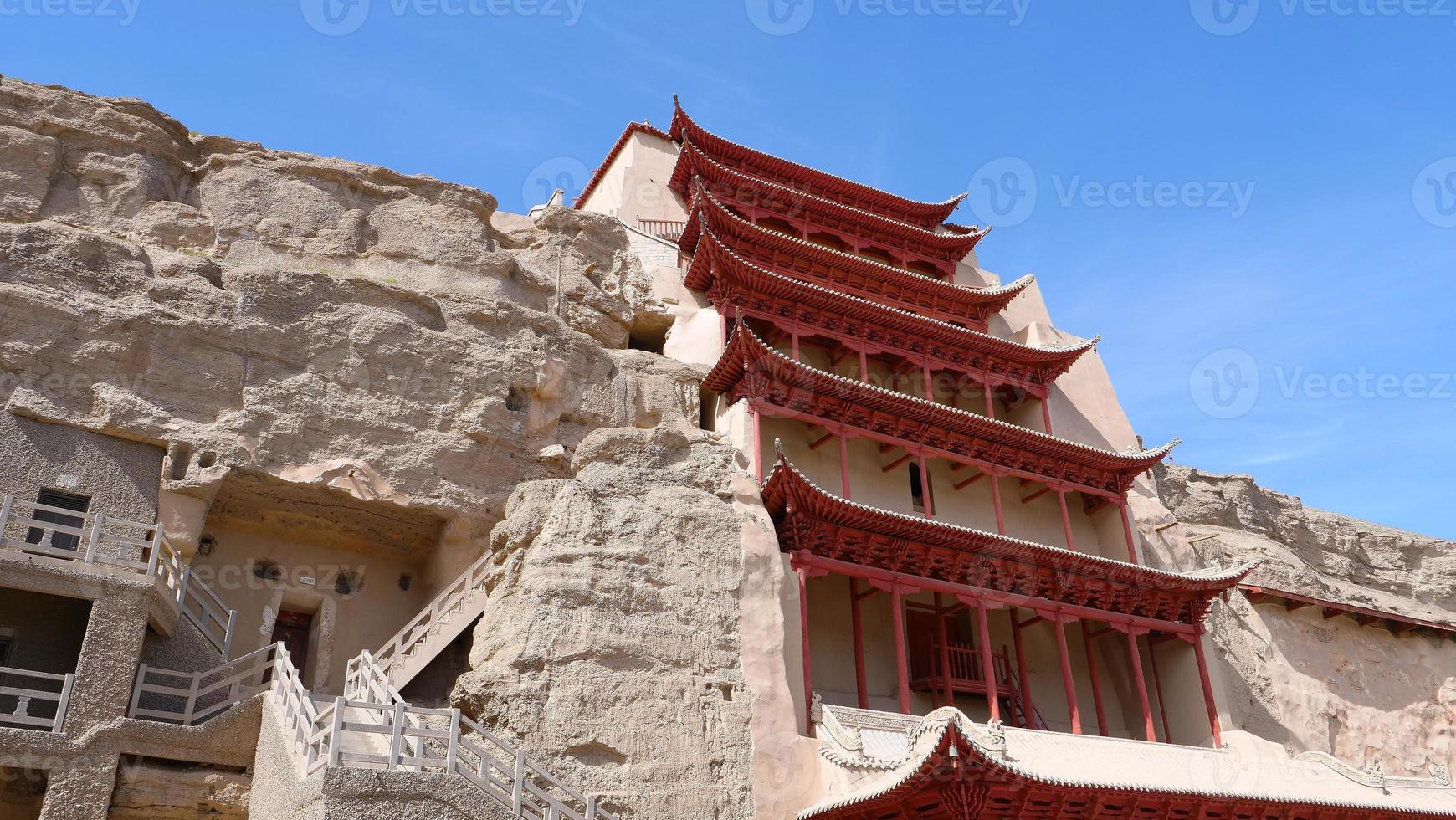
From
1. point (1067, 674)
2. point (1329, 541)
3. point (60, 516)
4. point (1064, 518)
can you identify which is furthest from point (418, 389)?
point (1329, 541)

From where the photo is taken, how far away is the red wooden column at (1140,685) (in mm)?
19766

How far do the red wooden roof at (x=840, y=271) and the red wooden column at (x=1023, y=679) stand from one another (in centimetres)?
931

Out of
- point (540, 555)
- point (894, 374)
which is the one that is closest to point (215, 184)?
point (540, 555)

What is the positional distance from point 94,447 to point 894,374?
52.4 feet

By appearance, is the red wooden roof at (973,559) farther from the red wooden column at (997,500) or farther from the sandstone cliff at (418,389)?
the red wooden column at (997,500)

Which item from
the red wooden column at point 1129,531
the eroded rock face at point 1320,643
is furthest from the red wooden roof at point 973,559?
the eroded rock face at point 1320,643

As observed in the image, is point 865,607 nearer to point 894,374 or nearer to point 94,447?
point 894,374

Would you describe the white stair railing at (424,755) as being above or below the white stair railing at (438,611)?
below

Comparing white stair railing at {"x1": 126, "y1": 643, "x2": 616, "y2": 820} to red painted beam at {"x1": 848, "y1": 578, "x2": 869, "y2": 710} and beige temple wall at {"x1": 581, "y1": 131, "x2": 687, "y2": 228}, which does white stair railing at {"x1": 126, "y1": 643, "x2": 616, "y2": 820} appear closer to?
red painted beam at {"x1": 848, "y1": 578, "x2": 869, "y2": 710}

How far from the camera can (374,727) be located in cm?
1131

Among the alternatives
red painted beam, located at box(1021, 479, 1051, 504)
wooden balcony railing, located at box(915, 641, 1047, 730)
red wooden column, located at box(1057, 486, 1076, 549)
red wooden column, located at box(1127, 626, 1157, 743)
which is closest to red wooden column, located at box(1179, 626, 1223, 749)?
red wooden column, located at box(1127, 626, 1157, 743)

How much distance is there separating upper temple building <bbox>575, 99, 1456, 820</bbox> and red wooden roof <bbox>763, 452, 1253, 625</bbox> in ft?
0.15

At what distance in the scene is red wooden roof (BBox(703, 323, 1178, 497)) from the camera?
20.7 meters

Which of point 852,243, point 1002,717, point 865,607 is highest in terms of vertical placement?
point 852,243
